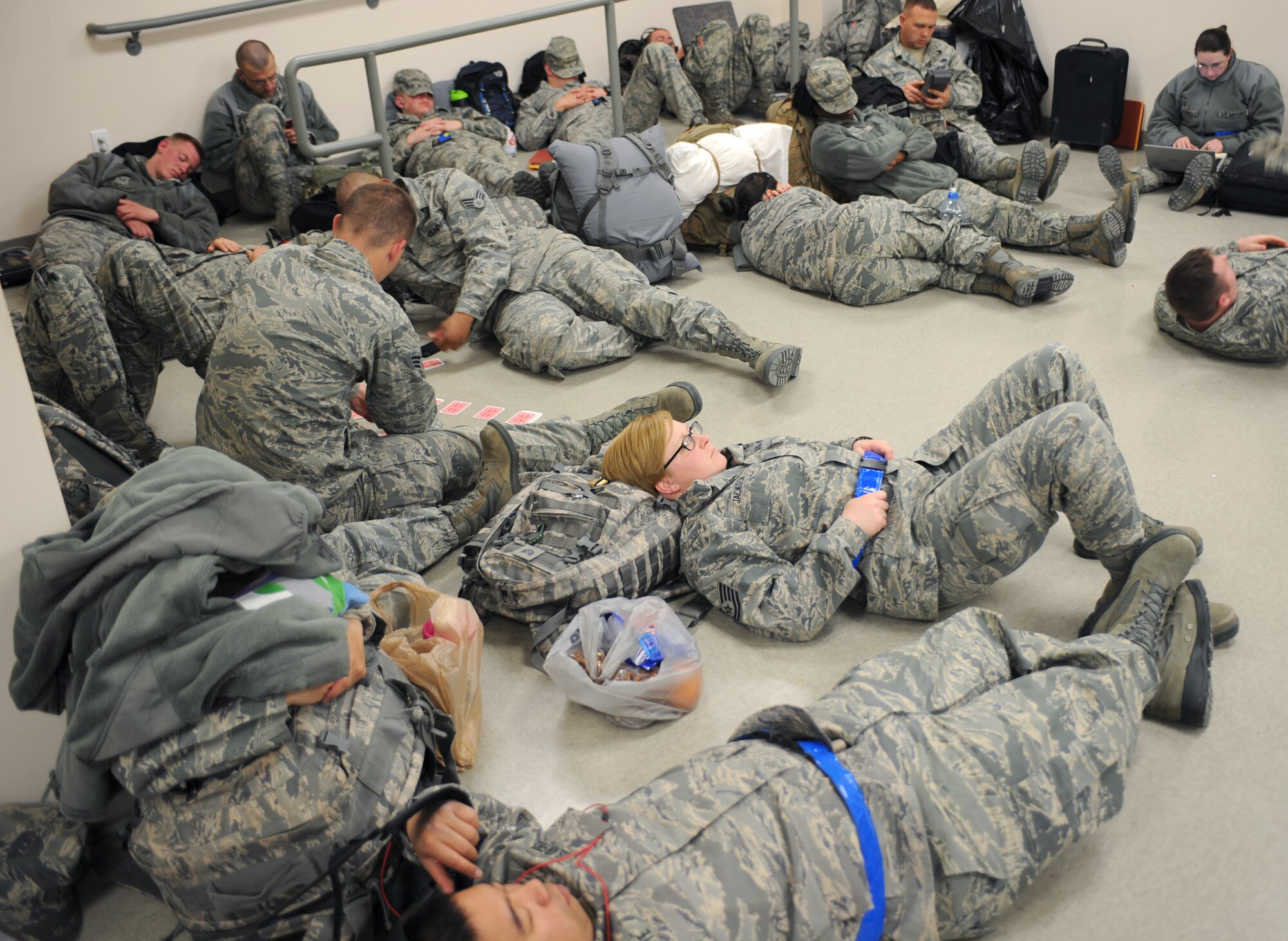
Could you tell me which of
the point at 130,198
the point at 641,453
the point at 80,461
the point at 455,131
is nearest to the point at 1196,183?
A: the point at 641,453

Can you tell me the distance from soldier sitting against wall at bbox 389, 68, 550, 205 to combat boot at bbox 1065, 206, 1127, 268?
2.52m

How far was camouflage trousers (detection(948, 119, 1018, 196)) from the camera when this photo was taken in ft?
17.6

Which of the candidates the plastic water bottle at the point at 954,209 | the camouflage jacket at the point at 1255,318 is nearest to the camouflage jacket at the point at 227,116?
the plastic water bottle at the point at 954,209

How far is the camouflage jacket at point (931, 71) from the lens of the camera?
5.77 m

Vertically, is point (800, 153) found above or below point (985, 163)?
above

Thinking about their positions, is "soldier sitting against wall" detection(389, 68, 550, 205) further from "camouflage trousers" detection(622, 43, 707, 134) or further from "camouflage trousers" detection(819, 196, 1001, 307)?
"camouflage trousers" detection(819, 196, 1001, 307)

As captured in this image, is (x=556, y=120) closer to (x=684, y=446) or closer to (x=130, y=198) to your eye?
(x=130, y=198)

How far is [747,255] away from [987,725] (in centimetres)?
339

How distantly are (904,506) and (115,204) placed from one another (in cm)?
465

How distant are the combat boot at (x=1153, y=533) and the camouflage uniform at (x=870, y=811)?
0.45 metres

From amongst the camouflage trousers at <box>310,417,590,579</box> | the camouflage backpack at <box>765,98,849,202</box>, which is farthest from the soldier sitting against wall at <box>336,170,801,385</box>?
the camouflage backpack at <box>765,98,849,202</box>

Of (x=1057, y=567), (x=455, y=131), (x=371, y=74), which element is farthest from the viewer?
(x=455, y=131)

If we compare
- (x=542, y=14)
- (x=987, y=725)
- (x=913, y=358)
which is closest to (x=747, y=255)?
(x=913, y=358)

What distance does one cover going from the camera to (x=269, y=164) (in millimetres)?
5758
